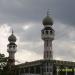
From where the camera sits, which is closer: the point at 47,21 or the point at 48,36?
the point at 48,36

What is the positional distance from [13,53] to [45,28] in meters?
22.8

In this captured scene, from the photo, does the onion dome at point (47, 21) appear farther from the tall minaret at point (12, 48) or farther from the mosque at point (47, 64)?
the tall minaret at point (12, 48)

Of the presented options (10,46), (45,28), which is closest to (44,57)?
(45,28)

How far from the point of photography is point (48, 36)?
91.2 metres

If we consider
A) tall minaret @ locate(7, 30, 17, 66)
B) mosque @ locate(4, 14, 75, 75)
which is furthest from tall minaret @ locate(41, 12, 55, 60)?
tall minaret @ locate(7, 30, 17, 66)

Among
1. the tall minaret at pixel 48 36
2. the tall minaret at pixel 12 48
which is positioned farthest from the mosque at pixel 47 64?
the tall minaret at pixel 12 48

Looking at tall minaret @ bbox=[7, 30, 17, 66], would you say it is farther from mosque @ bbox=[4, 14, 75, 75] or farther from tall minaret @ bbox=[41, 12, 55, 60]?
tall minaret @ bbox=[41, 12, 55, 60]

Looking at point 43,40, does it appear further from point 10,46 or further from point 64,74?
point 10,46

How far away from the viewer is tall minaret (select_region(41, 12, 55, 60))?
91375mm

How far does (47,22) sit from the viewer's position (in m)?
93.1

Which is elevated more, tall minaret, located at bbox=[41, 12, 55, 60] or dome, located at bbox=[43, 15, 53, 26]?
dome, located at bbox=[43, 15, 53, 26]

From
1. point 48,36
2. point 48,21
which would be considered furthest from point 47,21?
point 48,36

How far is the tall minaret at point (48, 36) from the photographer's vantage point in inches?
3597

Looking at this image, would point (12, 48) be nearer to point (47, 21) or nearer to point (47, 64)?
point (47, 21)
